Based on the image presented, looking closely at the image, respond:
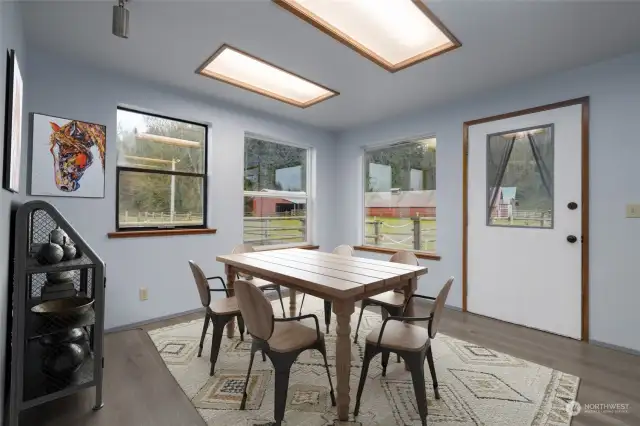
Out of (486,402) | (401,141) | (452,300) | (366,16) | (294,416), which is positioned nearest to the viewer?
(294,416)

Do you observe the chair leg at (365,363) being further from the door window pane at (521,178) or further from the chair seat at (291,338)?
the door window pane at (521,178)

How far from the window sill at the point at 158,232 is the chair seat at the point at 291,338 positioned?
6.37 feet

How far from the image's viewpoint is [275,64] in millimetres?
2768

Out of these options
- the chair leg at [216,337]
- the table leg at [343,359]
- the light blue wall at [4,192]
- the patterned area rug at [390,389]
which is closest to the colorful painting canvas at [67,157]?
the light blue wall at [4,192]

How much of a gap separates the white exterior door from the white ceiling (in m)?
0.56

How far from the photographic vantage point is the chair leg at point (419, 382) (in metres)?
1.64

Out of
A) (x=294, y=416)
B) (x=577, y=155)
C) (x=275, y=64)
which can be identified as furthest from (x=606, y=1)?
(x=294, y=416)

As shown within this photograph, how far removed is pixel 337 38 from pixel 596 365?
315 centimetres

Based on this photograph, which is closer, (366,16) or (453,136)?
(366,16)

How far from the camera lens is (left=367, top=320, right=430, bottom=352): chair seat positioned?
1.71 m

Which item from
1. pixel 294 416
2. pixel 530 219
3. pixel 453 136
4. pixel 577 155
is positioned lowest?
pixel 294 416

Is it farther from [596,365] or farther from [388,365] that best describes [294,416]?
[596,365]

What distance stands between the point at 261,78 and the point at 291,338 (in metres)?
2.58

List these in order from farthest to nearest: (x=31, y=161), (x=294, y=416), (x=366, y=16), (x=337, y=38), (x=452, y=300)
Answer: (x=452, y=300), (x=31, y=161), (x=337, y=38), (x=366, y=16), (x=294, y=416)
